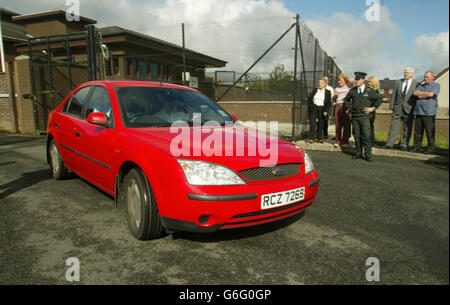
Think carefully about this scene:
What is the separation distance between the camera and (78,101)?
449 cm

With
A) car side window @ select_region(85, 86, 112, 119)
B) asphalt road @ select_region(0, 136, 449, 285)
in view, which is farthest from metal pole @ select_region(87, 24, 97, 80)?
car side window @ select_region(85, 86, 112, 119)

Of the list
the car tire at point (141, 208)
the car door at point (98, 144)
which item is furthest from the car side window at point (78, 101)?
the car tire at point (141, 208)

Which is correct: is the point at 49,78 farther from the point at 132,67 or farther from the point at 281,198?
the point at 281,198

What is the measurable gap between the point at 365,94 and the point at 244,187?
5.10m

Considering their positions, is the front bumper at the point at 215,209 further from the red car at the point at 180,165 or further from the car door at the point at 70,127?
the car door at the point at 70,127

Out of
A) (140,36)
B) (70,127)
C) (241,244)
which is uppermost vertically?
(140,36)

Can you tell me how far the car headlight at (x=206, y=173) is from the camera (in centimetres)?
249

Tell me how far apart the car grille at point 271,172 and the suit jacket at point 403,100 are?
5.75 m

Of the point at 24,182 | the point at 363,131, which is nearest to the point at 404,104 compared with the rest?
the point at 363,131

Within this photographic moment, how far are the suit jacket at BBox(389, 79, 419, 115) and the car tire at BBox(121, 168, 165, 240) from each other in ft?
22.4

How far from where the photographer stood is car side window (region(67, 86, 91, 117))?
4.33 meters

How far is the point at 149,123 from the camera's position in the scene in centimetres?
333

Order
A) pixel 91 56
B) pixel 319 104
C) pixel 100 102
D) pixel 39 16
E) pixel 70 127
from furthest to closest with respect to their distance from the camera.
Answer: pixel 39 16 → pixel 91 56 → pixel 319 104 → pixel 70 127 → pixel 100 102

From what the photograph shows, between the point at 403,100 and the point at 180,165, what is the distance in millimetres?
6840
